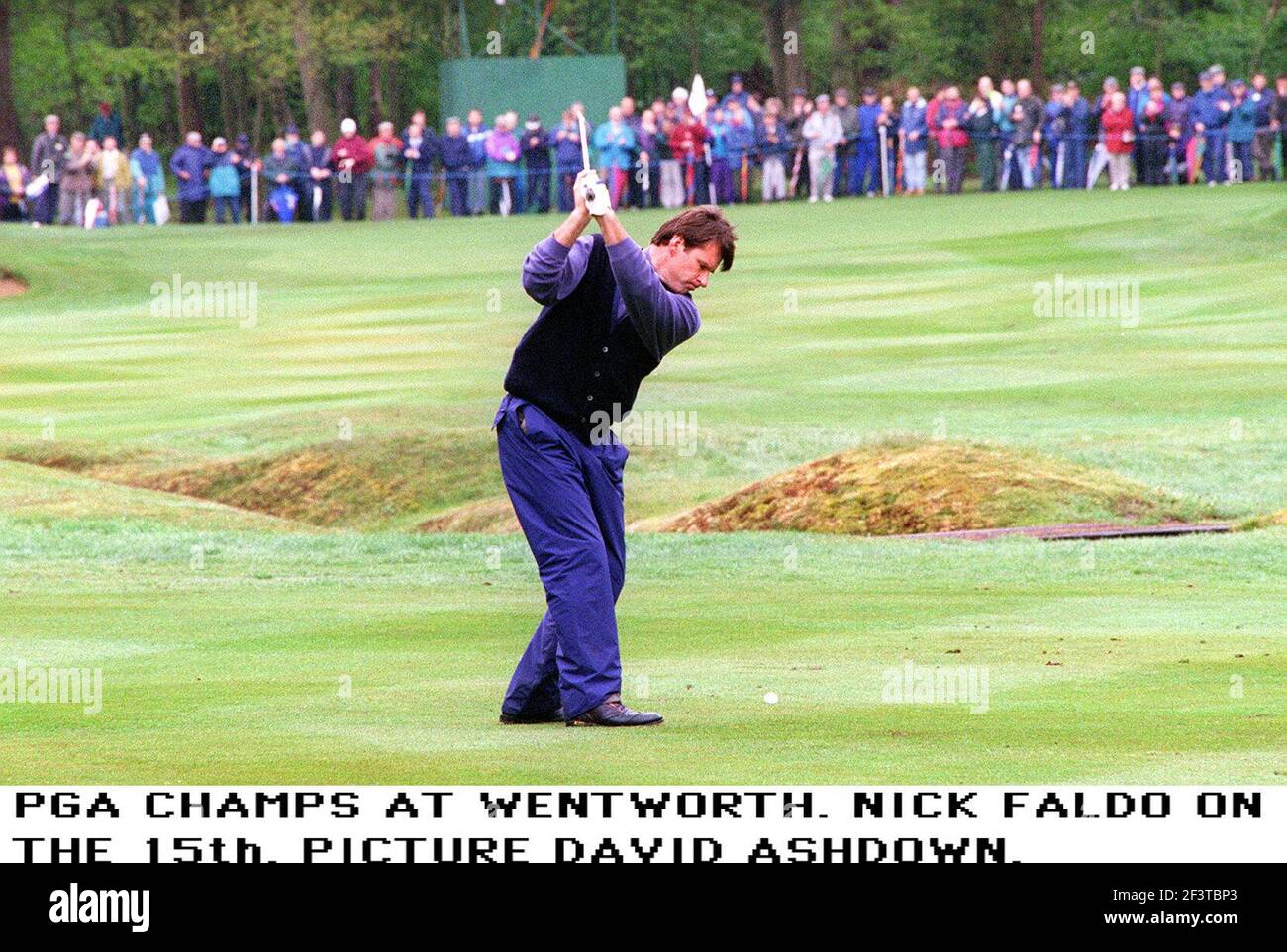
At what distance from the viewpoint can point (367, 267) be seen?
4209 centimetres

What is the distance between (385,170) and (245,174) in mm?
3863

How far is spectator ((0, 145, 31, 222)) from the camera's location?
50062 millimetres

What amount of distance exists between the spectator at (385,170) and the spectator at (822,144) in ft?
26.5

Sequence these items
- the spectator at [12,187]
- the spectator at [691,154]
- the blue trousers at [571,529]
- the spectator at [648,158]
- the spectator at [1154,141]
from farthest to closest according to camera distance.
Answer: the spectator at [12,187]
the spectator at [691,154]
the spectator at [648,158]
the spectator at [1154,141]
the blue trousers at [571,529]

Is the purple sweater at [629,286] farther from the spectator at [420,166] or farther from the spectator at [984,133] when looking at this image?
the spectator at [420,166]

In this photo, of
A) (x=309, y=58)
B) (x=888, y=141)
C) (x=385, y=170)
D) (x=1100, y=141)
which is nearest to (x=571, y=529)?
(x=1100, y=141)

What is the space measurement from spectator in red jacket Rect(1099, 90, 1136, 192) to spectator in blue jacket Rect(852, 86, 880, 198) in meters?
4.30

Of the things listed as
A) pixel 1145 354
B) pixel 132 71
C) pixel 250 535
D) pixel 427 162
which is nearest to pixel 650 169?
pixel 427 162

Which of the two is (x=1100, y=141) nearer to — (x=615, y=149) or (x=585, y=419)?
(x=615, y=149)

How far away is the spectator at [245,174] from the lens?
4966 cm

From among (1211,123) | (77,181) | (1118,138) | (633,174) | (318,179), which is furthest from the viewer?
(318,179)

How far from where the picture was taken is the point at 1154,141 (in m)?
46.5

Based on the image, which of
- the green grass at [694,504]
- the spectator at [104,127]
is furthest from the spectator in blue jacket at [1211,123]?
the spectator at [104,127]

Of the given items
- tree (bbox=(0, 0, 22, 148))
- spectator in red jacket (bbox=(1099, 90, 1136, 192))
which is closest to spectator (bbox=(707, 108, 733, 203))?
spectator in red jacket (bbox=(1099, 90, 1136, 192))
